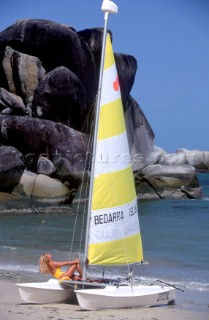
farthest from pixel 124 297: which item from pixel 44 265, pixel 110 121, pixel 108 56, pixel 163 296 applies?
pixel 108 56

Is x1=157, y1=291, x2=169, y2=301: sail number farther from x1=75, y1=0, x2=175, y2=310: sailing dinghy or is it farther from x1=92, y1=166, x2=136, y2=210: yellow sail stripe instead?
x1=92, y1=166, x2=136, y2=210: yellow sail stripe

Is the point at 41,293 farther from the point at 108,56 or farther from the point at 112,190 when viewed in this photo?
the point at 108,56

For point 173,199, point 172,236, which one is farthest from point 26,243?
point 173,199

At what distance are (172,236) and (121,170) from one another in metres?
12.2

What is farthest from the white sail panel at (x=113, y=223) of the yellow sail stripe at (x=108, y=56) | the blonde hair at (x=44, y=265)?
the yellow sail stripe at (x=108, y=56)

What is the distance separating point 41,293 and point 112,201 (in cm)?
173

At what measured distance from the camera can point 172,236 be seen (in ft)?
72.5

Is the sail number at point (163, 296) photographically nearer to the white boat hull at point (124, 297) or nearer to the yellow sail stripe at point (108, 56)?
the white boat hull at point (124, 297)

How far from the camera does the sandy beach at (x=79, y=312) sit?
858 centimetres

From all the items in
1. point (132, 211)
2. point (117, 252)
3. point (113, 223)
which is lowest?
point (117, 252)

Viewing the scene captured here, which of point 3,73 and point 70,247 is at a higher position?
point 3,73

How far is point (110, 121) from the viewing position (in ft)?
33.5

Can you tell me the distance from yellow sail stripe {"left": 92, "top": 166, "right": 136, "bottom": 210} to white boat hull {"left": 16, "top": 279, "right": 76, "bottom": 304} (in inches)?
51.1

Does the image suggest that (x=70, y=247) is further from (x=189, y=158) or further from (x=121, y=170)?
(x=189, y=158)
